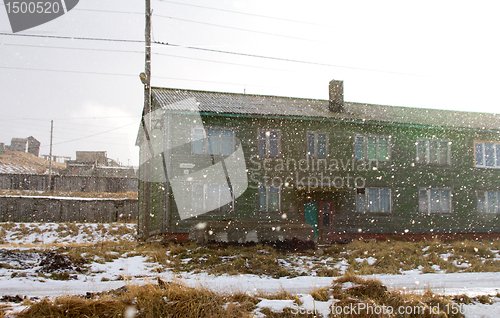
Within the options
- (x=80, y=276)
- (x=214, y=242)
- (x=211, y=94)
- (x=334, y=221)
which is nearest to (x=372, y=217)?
(x=334, y=221)

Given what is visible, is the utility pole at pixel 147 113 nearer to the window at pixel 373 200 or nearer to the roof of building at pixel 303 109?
the roof of building at pixel 303 109

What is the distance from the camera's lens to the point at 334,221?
60.3 feet

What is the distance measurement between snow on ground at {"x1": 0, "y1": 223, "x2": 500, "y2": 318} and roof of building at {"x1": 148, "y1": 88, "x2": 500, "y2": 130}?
29.3 feet

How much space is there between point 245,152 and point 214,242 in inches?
226

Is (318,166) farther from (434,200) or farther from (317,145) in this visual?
(434,200)

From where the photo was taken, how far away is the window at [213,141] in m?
17.2

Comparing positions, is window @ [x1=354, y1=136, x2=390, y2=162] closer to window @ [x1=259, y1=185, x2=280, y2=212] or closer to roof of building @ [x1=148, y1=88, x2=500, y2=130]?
roof of building @ [x1=148, y1=88, x2=500, y2=130]

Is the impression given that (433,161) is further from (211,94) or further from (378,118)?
(211,94)

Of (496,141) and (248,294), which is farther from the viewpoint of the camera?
(496,141)

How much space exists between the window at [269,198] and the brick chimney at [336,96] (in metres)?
6.30

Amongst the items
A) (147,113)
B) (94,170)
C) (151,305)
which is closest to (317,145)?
(147,113)

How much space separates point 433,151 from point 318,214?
8088 mm

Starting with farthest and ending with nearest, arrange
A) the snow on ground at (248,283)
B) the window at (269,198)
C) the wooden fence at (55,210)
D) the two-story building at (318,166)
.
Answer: the wooden fence at (55,210)
the window at (269,198)
the two-story building at (318,166)
the snow on ground at (248,283)

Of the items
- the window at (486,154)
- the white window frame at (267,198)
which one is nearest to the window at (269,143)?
the white window frame at (267,198)
